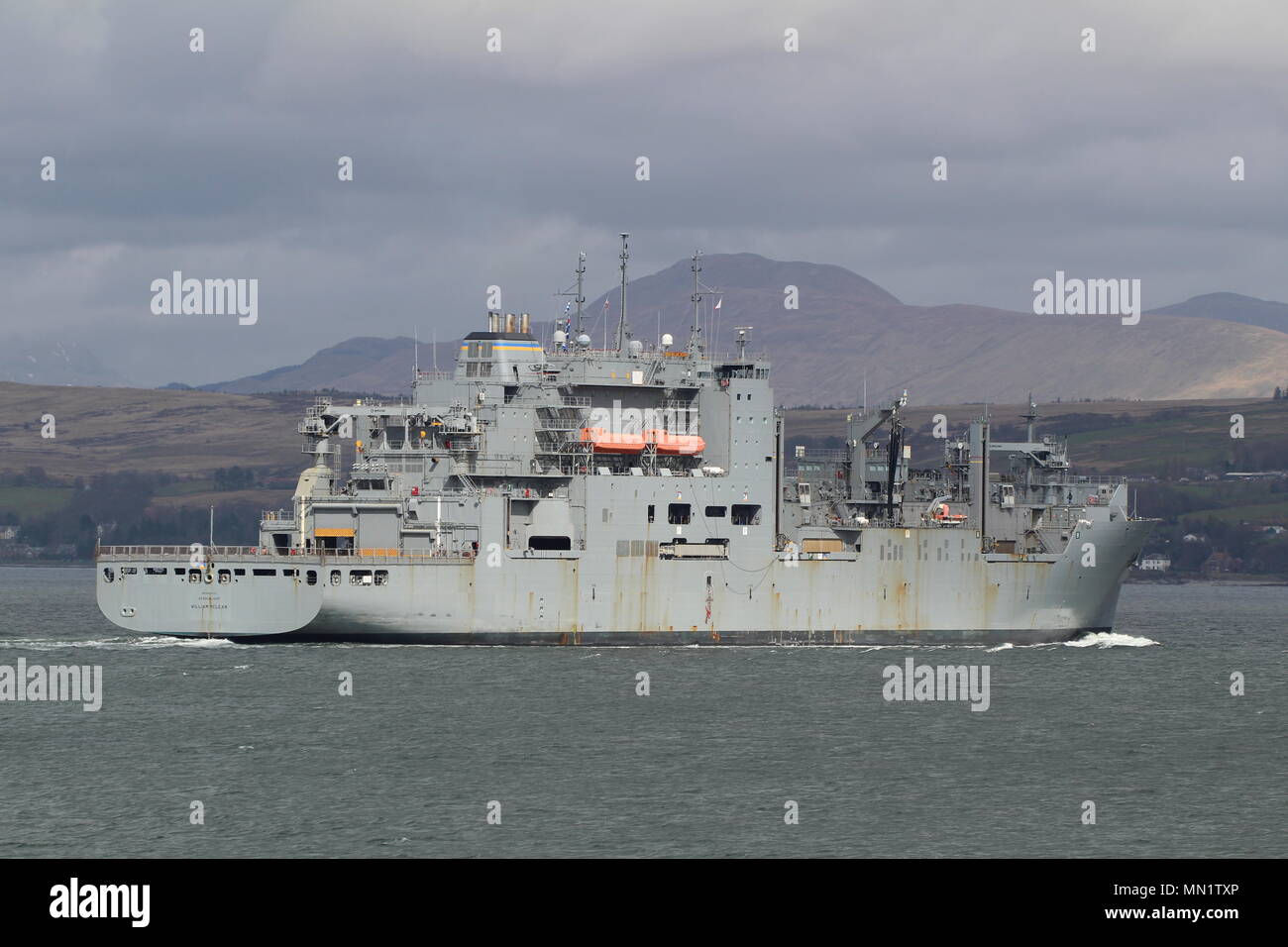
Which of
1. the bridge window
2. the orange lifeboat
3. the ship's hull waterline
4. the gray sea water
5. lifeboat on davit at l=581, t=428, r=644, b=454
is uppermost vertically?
lifeboat on davit at l=581, t=428, r=644, b=454

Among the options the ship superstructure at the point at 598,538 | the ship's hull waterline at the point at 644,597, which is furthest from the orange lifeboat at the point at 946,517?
the ship's hull waterline at the point at 644,597

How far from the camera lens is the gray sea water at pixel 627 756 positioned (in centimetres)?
2950

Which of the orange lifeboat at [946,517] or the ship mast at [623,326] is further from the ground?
the ship mast at [623,326]

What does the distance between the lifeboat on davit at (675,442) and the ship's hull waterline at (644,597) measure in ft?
11.7

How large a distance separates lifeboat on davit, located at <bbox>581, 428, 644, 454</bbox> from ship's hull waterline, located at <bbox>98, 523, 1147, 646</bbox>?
355 centimetres

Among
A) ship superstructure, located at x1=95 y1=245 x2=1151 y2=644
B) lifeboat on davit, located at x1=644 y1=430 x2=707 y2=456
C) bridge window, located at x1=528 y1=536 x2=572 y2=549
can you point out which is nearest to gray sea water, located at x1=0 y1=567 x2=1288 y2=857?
ship superstructure, located at x1=95 y1=245 x2=1151 y2=644

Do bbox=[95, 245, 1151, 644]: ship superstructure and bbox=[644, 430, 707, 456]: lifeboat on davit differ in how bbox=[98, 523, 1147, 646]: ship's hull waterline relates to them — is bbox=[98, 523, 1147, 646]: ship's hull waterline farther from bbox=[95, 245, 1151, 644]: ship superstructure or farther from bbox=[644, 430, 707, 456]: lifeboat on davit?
bbox=[644, 430, 707, 456]: lifeboat on davit

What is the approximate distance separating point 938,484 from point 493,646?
17.2 metres

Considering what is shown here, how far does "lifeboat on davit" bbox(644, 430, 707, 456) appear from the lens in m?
55.4

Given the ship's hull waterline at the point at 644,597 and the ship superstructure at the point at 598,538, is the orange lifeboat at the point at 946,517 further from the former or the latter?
the ship's hull waterline at the point at 644,597

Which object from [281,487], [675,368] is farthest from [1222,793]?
[281,487]
